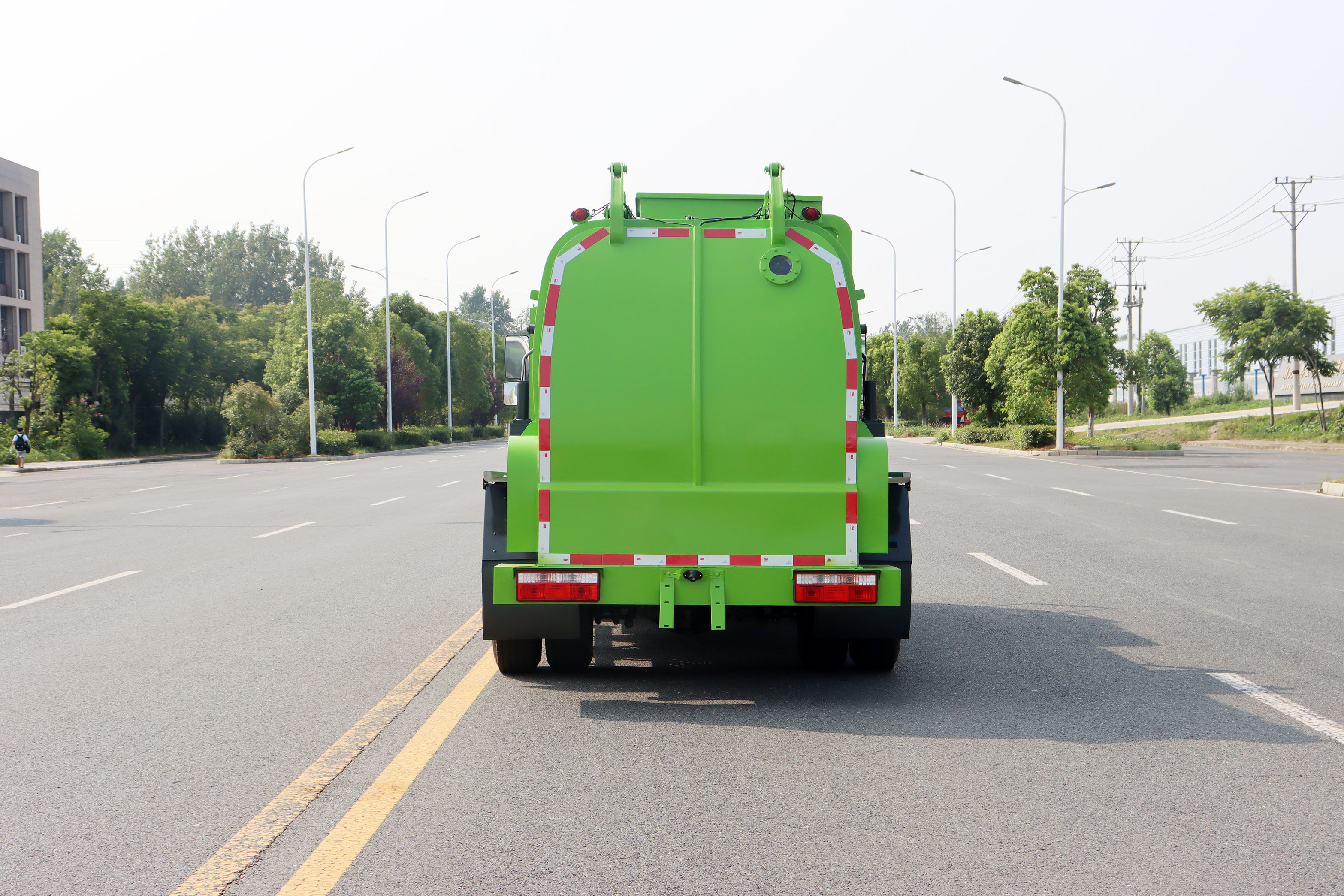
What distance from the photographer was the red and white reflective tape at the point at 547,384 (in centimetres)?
561

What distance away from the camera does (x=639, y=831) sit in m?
4.03

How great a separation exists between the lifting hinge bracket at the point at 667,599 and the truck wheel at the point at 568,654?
0.98m

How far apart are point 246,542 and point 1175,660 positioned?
10.9 meters

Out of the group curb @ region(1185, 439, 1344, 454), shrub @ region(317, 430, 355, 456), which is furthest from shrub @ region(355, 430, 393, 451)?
curb @ region(1185, 439, 1344, 454)

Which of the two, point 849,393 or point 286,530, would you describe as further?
point 286,530

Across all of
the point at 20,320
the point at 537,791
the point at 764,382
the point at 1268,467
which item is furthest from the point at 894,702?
the point at 20,320

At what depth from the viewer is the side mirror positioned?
705 cm

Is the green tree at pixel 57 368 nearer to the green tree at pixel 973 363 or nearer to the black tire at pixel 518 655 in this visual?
the green tree at pixel 973 363

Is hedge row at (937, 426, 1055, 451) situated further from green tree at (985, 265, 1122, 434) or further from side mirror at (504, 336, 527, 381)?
side mirror at (504, 336, 527, 381)

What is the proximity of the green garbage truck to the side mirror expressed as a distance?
54.2 inches

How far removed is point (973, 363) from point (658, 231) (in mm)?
53690

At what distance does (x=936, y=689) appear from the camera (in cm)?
611

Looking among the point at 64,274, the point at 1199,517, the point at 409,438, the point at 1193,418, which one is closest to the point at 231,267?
the point at 64,274

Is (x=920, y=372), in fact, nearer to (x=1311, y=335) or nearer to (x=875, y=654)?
(x=1311, y=335)
